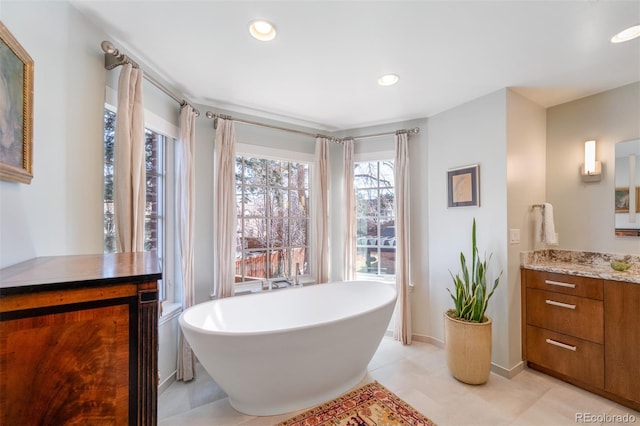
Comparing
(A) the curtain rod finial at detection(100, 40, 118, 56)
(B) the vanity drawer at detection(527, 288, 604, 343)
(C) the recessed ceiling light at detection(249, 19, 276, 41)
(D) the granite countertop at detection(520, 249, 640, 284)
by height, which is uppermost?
(C) the recessed ceiling light at detection(249, 19, 276, 41)

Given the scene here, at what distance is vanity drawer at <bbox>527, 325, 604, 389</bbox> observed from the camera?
197 centimetres

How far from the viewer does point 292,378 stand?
1752mm

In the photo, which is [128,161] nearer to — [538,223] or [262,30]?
[262,30]

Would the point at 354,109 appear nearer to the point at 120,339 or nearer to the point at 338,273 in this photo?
the point at 338,273

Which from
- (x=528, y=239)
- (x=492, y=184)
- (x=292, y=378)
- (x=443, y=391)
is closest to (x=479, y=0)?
(x=492, y=184)

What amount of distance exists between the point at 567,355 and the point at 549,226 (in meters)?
1.07

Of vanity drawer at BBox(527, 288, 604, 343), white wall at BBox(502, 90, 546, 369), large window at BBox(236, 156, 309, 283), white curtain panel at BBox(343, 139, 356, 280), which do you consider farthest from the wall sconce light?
large window at BBox(236, 156, 309, 283)

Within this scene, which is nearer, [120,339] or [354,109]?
[120,339]

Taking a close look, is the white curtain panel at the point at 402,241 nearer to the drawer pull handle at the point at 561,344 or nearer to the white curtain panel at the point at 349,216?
the white curtain panel at the point at 349,216

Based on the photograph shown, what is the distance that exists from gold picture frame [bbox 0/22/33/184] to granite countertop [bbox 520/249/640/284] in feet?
Answer: 11.0

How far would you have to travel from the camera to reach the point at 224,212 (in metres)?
2.50

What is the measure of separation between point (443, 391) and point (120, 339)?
232cm

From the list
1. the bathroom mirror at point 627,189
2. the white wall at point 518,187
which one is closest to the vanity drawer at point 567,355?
the white wall at point 518,187

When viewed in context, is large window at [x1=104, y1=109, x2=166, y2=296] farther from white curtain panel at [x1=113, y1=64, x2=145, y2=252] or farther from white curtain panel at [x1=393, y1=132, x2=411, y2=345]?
white curtain panel at [x1=393, y1=132, x2=411, y2=345]
